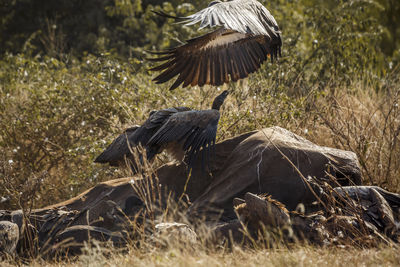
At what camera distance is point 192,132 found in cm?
447

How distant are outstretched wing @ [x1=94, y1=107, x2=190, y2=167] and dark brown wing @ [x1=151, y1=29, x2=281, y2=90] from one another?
1.75ft

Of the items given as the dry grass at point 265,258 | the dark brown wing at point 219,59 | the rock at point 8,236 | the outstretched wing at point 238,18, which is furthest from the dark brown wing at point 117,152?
the dry grass at point 265,258


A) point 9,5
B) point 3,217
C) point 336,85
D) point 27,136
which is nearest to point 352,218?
point 3,217

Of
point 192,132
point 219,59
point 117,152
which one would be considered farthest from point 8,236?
point 219,59

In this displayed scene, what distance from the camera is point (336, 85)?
740 cm

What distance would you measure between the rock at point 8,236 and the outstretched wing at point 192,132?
143 centimetres

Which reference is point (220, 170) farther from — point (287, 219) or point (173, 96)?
point (173, 96)

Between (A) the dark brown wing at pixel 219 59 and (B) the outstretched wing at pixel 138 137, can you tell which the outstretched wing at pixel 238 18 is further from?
(B) the outstretched wing at pixel 138 137

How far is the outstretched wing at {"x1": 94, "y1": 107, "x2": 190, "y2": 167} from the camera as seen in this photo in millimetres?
4805

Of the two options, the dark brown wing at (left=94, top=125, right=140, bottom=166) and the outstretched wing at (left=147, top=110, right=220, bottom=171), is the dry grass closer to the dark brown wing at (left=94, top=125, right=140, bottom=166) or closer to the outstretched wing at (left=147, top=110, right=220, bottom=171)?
the outstretched wing at (left=147, top=110, right=220, bottom=171)

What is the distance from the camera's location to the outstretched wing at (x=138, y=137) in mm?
4805

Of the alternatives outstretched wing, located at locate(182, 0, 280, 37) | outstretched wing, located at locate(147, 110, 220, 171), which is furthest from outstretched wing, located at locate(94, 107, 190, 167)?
outstretched wing, located at locate(182, 0, 280, 37)

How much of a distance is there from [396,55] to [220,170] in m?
7.73

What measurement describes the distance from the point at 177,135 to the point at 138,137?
56cm
